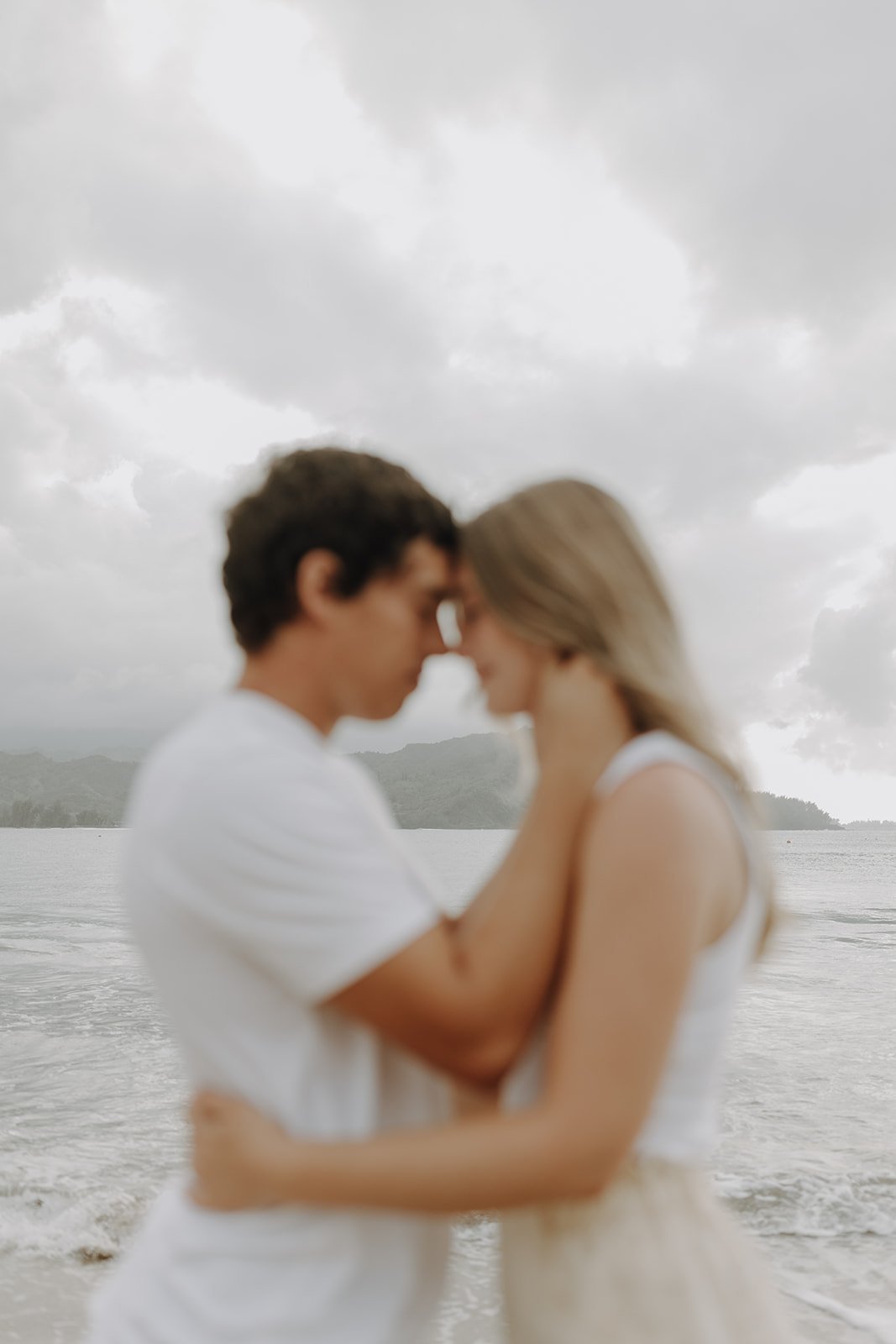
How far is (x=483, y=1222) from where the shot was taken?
7.67 metres

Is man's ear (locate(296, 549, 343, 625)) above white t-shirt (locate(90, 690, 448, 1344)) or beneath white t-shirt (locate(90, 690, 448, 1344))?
above

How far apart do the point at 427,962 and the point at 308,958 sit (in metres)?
0.18

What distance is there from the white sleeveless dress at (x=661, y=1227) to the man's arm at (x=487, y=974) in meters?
0.12

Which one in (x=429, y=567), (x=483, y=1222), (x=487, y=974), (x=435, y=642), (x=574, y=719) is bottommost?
(x=483, y=1222)

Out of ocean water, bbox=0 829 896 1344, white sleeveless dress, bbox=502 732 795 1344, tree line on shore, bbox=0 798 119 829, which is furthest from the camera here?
tree line on shore, bbox=0 798 119 829

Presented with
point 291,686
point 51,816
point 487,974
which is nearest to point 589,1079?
point 487,974

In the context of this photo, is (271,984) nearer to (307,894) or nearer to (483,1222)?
(307,894)

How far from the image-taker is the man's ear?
2027 mm

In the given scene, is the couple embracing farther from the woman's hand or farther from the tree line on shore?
the tree line on shore

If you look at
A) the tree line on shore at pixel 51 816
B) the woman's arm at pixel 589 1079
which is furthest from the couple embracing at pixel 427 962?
the tree line on shore at pixel 51 816

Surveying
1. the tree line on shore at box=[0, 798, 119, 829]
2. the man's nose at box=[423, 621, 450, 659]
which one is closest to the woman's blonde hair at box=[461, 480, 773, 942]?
the man's nose at box=[423, 621, 450, 659]

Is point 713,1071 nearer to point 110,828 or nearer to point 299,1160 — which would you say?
point 299,1160

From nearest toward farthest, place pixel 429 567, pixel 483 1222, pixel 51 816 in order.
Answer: pixel 429 567
pixel 483 1222
pixel 51 816

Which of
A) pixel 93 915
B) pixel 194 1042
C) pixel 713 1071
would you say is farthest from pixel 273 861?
pixel 93 915
